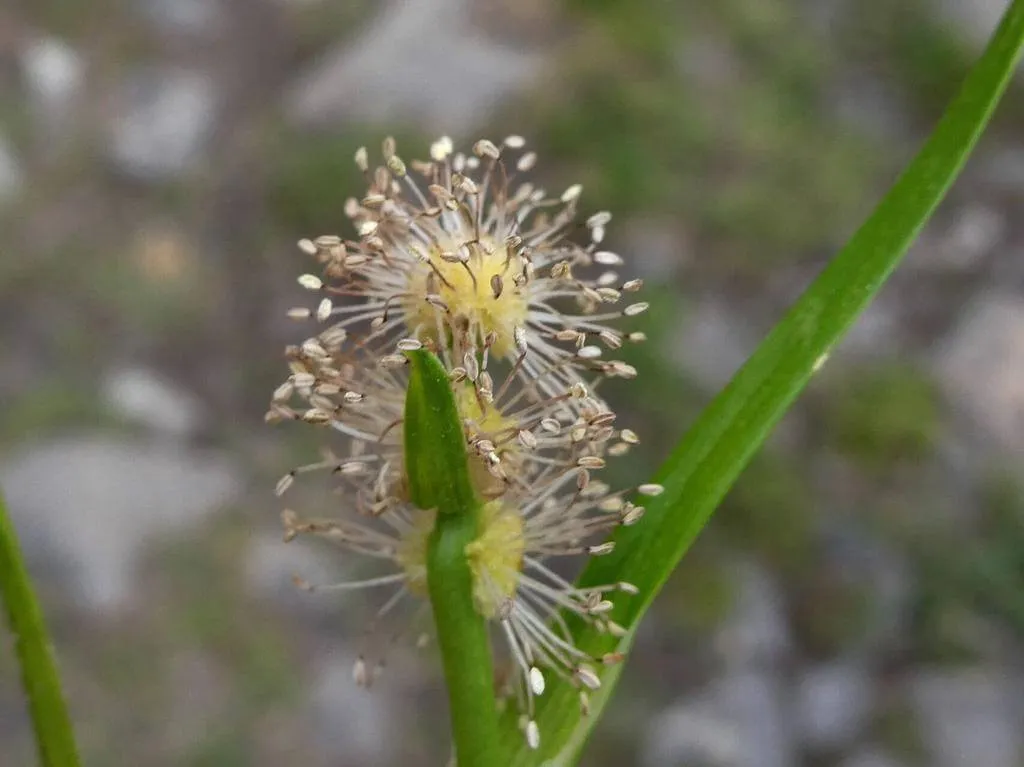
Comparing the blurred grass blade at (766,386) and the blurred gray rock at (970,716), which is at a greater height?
the blurred grass blade at (766,386)

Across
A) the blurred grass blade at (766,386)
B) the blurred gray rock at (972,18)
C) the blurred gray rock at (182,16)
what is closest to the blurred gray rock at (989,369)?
the blurred gray rock at (972,18)

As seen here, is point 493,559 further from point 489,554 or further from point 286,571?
point 286,571

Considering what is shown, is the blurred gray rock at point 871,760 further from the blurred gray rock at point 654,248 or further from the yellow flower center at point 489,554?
the yellow flower center at point 489,554

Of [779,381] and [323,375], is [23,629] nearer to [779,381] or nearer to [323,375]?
[323,375]

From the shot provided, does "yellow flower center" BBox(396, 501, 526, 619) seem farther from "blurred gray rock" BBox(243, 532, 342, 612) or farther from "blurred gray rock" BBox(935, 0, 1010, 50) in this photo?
"blurred gray rock" BBox(935, 0, 1010, 50)

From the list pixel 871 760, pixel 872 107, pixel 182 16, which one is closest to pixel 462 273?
pixel 871 760
